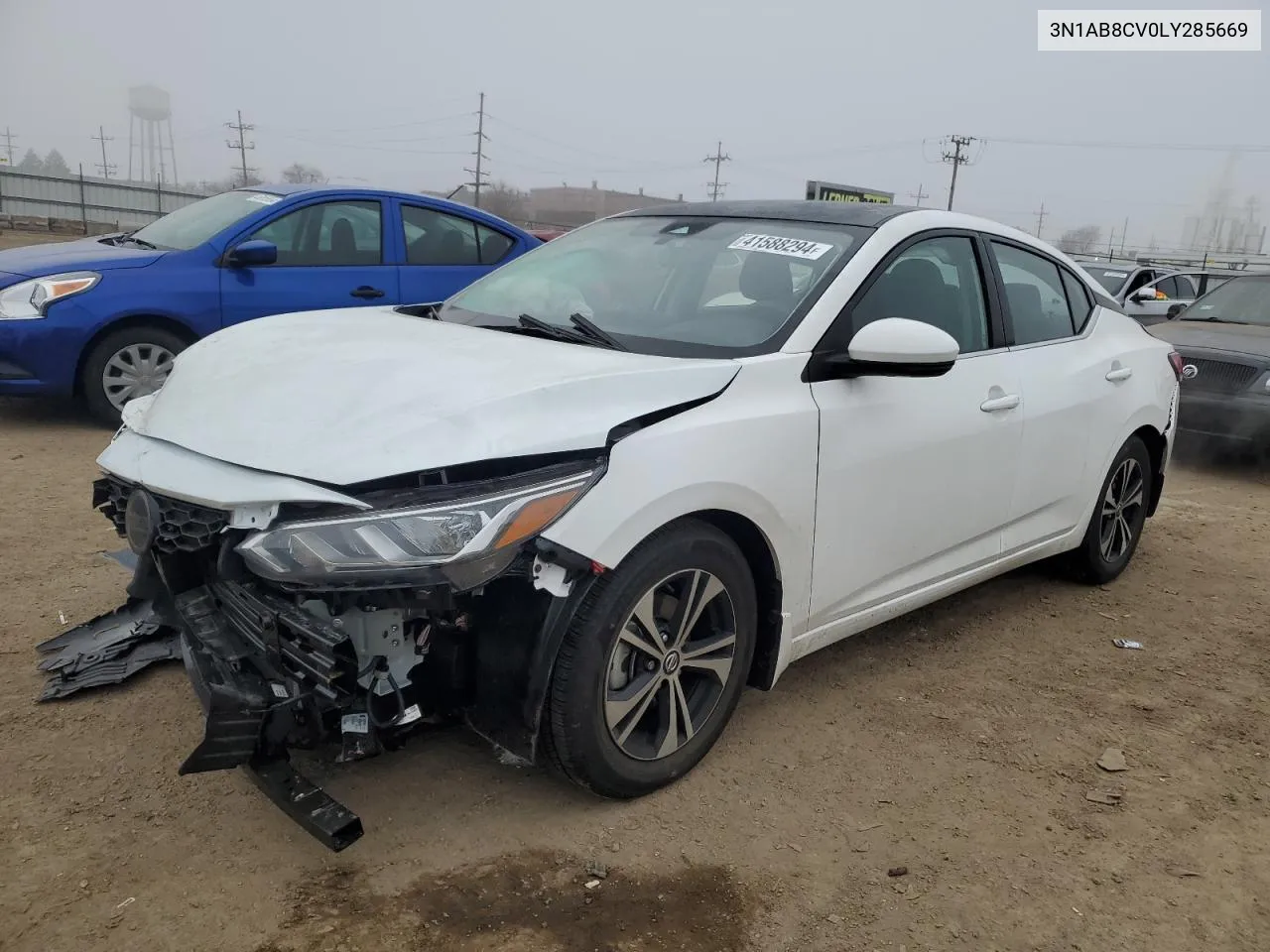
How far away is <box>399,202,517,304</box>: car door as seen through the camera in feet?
23.2

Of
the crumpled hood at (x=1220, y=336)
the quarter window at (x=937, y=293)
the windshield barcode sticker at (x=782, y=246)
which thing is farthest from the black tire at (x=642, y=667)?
the crumpled hood at (x=1220, y=336)

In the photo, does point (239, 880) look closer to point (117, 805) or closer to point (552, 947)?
point (117, 805)

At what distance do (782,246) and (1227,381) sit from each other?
5.80 metres

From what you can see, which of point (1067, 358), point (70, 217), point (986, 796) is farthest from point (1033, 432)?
point (70, 217)

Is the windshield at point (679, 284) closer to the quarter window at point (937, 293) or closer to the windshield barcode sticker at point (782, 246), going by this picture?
the windshield barcode sticker at point (782, 246)

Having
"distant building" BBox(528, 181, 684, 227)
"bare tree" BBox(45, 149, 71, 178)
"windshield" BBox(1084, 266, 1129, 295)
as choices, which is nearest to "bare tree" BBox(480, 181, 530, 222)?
"distant building" BBox(528, 181, 684, 227)

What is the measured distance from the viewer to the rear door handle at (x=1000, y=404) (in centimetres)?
352

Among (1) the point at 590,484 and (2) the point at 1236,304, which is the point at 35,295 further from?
(2) the point at 1236,304

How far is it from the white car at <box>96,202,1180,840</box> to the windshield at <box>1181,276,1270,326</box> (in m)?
6.11

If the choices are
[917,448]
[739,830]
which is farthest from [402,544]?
[917,448]

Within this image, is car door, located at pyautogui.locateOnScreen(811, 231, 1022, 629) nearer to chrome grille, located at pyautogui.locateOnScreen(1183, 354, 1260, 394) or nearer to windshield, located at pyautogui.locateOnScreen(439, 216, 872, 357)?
windshield, located at pyautogui.locateOnScreen(439, 216, 872, 357)

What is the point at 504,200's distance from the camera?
62156mm

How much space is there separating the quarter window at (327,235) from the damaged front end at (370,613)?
15.2ft

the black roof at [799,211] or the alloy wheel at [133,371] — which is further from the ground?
the black roof at [799,211]
